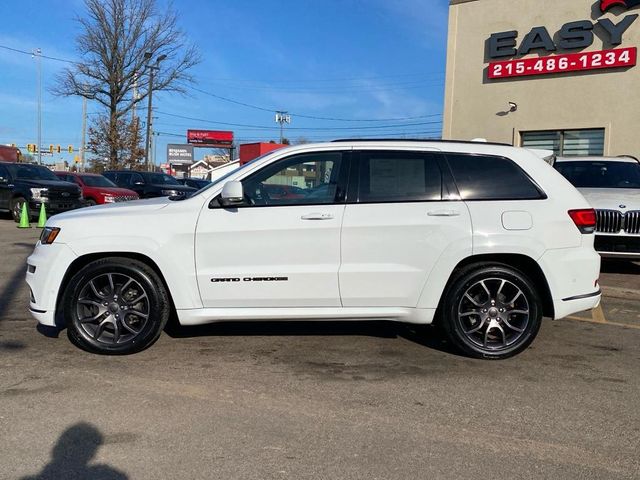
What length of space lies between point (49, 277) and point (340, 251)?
241 centimetres

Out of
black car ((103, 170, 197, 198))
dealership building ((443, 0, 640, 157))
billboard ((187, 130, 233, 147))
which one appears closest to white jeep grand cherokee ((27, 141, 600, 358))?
dealership building ((443, 0, 640, 157))

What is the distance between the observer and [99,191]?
18234 mm

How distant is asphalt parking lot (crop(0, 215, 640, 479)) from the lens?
320 centimetres

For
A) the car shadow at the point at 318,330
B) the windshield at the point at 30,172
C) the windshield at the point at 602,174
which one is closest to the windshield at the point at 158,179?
the windshield at the point at 30,172

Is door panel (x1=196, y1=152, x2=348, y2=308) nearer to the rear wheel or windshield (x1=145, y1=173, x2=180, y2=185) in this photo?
the rear wheel

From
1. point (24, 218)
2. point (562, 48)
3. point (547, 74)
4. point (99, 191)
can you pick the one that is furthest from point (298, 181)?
point (99, 191)

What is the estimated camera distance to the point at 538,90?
16469mm

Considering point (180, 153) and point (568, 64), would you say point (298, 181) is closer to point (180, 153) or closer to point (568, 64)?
point (568, 64)

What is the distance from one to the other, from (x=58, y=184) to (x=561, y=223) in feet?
50.6

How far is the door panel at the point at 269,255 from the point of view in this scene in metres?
4.75

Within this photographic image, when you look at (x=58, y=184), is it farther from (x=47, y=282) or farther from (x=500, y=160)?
(x=500, y=160)

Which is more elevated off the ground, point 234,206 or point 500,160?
point 500,160

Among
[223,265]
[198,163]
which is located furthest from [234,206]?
[198,163]

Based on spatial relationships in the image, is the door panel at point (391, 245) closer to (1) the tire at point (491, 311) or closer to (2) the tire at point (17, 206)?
(1) the tire at point (491, 311)
